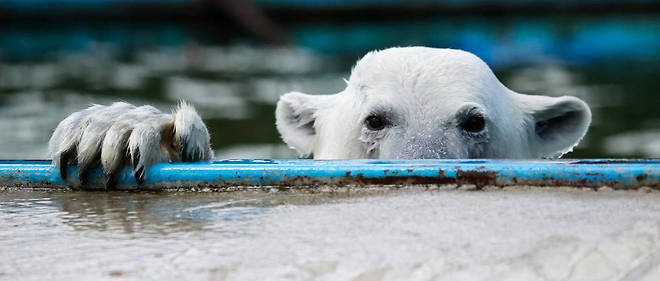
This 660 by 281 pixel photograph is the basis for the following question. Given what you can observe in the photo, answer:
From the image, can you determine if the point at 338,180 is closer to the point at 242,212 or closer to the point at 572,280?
the point at 242,212

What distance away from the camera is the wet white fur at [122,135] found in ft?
8.30

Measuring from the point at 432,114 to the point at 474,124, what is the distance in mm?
176

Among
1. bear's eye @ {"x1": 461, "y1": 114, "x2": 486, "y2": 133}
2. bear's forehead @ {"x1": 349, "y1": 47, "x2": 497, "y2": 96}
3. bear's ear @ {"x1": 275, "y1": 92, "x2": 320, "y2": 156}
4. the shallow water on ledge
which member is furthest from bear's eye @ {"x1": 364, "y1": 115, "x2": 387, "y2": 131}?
the shallow water on ledge

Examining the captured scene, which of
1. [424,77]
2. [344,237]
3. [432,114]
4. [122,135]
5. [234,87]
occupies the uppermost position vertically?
[234,87]

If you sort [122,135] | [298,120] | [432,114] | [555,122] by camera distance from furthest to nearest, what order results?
[298,120] < [555,122] < [432,114] < [122,135]

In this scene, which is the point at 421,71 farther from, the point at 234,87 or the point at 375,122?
the point at 234,87

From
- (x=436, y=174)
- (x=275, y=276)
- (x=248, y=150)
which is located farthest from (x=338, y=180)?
(x=248, y=150)

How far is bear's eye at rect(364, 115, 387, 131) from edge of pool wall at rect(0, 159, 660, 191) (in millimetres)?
1084

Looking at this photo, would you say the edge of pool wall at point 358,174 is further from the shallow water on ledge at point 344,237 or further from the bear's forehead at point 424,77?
the bear's forehead at point 424,77

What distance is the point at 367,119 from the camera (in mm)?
3561

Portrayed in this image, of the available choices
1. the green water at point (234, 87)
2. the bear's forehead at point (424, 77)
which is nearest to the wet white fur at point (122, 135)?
the bear's forehead at point (424, 77)

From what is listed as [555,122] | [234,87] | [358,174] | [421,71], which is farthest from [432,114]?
[234,87]

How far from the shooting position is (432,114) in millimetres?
3443

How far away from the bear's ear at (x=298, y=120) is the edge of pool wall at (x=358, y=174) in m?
1.84
